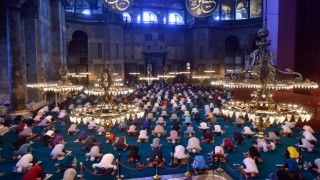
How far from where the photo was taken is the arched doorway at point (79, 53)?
35.6 metres

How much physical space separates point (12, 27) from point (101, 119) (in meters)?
10.6

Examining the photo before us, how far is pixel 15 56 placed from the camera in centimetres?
1577

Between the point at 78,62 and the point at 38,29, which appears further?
the point at 78,62

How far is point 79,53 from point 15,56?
20.6 metres

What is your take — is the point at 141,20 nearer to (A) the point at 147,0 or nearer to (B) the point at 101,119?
(A) the point at 147,0

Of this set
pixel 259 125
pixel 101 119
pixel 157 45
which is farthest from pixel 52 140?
pixel 157 45

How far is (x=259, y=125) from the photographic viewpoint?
28.9ft

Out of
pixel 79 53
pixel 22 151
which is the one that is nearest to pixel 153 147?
pixel 22 151

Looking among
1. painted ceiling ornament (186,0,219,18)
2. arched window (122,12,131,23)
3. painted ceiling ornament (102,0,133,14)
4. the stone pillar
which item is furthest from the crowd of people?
arched window (122,12,131,23)

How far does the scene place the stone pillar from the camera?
15.6m

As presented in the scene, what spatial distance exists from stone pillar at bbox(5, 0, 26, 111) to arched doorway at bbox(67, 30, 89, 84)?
19.3 metres

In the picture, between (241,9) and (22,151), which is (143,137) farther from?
(241,9)

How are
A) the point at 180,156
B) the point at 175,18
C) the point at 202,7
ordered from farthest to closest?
1. the point at 175,18
2. the point at 202,7
3. the point at 180,156

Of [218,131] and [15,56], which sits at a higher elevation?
[15,56]
